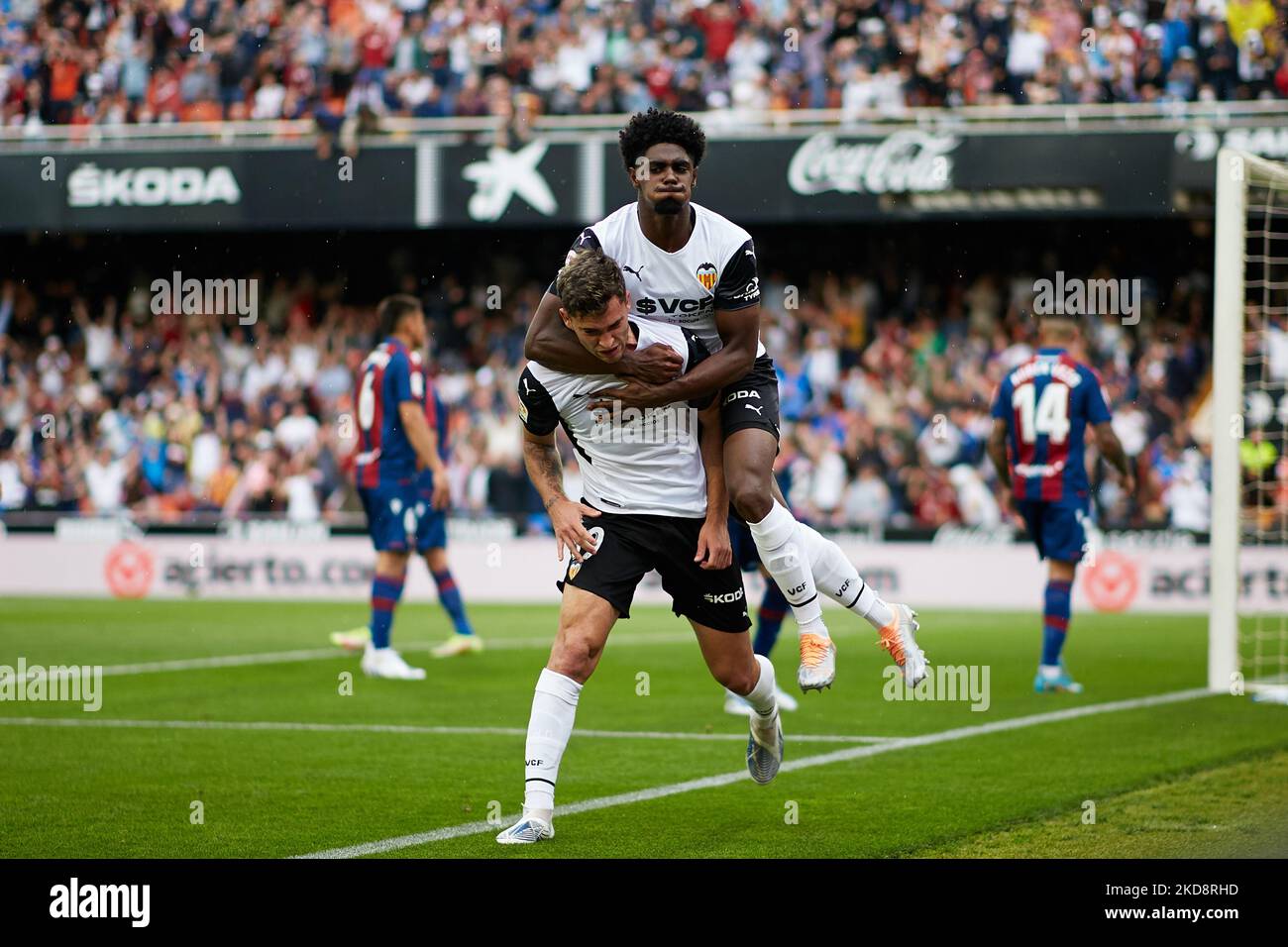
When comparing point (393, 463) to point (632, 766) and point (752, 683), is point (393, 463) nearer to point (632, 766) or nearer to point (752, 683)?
point (632, 766)

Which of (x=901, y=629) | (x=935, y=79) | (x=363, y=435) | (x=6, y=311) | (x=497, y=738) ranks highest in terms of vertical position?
(x=935, y=79)

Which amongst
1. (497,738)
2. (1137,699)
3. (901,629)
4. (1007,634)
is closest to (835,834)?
(901,629)

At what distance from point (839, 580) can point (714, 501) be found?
2.30ft

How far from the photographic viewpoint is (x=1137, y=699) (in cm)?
1073

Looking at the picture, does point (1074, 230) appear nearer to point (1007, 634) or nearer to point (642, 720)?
point (1007, 634)

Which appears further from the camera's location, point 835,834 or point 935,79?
point 935,79

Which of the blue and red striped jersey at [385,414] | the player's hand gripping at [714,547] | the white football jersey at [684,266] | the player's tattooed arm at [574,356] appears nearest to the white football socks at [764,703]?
the player's hand gripping at [714,547]

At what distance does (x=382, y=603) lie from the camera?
39.2 ft

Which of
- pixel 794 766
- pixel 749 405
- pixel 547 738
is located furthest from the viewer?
pixel 794 766

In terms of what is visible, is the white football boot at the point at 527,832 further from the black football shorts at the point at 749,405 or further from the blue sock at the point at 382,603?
the blue sock at the point at 382,603

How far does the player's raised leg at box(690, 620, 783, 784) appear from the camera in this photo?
6.45 meters

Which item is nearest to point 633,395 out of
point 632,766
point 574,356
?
point 574,356

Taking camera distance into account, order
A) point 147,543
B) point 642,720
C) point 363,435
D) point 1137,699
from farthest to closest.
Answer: point 147,543, point 363,435, point 1137,699, point 642,720
